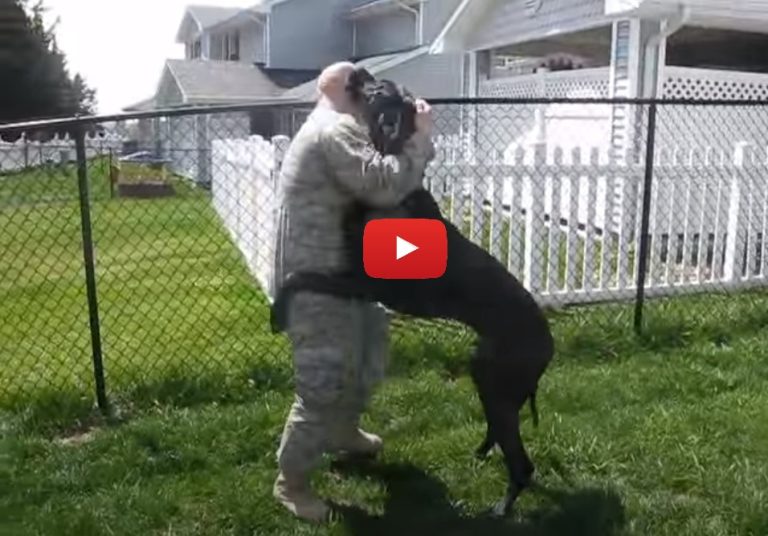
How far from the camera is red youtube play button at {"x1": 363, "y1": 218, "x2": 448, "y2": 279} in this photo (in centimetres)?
192

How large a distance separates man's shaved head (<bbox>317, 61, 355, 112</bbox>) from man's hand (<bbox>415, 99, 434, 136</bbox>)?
0.55 ft

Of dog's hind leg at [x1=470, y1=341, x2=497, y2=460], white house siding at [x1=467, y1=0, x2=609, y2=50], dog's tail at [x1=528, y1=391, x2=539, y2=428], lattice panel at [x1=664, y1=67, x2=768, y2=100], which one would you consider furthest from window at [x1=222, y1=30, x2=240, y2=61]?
lattice panel at [x1=664, y1=67, x2=768, y2=100]

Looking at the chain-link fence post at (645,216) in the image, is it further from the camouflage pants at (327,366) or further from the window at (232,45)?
the window at (232,45)

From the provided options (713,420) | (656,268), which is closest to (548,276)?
(656,268)

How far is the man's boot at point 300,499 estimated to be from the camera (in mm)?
2293

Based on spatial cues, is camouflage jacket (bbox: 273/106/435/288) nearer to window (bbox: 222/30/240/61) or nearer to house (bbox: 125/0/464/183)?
house (bbox: 125/0/464/183)

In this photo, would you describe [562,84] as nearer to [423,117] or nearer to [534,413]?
[534,413]

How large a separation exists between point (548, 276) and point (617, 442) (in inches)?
76.4

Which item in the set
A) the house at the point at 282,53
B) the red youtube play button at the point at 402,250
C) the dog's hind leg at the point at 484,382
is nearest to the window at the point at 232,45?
the house at the point at 282,53

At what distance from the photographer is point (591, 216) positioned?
15.5 ft

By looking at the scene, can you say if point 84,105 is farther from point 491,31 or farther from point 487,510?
point 491,31

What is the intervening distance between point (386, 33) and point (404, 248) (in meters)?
0.51

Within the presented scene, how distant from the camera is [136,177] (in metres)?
1.51

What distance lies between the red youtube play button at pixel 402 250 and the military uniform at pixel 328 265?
0.06m
